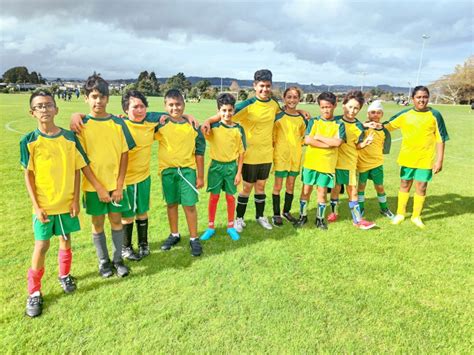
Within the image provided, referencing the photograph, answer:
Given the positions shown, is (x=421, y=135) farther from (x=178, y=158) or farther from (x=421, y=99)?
(x=178, y=158)

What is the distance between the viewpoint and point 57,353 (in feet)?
7.95

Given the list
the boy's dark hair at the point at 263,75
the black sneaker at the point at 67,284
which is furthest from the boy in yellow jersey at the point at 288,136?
the black sneaker at the point at 67,284

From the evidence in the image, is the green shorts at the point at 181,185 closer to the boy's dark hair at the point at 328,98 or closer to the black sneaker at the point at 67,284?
the black sneaker at the point at 67,284

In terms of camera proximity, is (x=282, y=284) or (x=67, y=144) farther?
(x=282, y=284)

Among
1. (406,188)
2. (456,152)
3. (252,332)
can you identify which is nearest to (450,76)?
(456,152)

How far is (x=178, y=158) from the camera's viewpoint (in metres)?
3.79

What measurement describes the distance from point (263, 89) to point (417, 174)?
278cm

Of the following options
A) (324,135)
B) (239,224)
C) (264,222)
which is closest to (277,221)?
(264,222)

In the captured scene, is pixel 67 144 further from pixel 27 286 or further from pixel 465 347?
pixel 465 347

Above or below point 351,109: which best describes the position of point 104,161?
below

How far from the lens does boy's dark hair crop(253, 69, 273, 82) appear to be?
433 centimetres

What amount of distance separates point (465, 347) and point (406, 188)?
9.83 feet

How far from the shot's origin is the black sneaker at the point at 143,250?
3838 mm

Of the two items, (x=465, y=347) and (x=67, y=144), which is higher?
(x=67, y=144)
